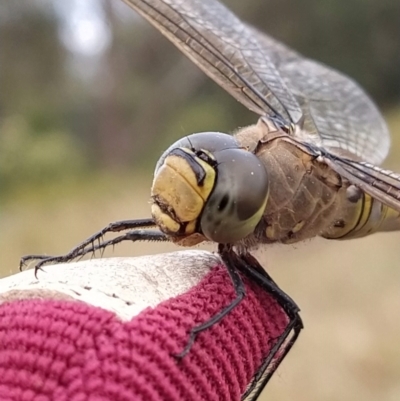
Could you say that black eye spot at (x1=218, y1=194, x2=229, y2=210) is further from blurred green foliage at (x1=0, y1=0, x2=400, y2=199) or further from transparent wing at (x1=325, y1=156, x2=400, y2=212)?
blurred green foliage at (x1=0, y1=0, x2=400, y2=199)

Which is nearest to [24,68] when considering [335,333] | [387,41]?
[387,41]

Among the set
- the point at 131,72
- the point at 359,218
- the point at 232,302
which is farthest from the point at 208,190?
the point at 131,72

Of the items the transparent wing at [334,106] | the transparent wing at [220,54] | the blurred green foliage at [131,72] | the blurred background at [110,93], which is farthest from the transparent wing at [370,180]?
the blurred green foliage at [131,72]

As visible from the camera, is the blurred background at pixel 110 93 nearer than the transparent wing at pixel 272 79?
No

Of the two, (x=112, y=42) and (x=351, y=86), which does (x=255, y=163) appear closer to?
(x=351, y=86)

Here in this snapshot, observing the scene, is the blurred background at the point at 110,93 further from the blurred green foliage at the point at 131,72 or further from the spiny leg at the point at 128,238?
the spiny leg at the point at 128,238

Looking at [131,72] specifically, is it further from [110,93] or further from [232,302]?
[232,302]
